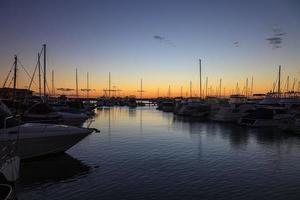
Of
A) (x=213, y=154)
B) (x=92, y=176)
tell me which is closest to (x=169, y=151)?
(x=213, y=154)

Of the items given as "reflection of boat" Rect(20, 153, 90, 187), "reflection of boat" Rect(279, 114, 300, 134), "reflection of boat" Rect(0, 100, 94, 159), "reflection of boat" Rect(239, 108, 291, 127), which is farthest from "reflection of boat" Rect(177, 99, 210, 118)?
"reflection of boat" Rect(20, 153, 90, 187)

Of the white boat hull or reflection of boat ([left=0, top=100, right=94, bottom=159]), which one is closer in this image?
reflection of boat ([left=0, top=100, right=94, bottom=159])

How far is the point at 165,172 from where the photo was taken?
675 inches

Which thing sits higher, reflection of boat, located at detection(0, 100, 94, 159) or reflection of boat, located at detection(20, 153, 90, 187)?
reflection of boat, located at detection(0, 100, 94, 159)

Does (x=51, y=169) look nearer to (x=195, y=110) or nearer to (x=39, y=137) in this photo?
(x=39, y=137)

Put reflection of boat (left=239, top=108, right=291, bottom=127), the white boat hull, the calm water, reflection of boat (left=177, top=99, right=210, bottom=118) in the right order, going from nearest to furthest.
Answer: the calm water → the white boat hull → reflection of boat (left=239, top=108, right=291, bottom=127) → reflection of boat (left=177, top=99, right=210, bottom=118)

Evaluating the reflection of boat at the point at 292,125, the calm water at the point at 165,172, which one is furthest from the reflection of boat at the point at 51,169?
the reflection of boat at the point at 292,125

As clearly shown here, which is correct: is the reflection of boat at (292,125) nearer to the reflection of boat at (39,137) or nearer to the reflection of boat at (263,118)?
the reflection of boat at (263,118)

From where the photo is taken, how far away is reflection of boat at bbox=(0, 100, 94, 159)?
16781 millimetres

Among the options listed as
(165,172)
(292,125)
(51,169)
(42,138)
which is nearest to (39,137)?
(42,138)

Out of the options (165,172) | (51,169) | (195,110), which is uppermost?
(195,110)

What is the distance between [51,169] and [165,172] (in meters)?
6.05

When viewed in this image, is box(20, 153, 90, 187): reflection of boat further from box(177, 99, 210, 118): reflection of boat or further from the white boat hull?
box(177, 99, 210, 118): reflection of boat

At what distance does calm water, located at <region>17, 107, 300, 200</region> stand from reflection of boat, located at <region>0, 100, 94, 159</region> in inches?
27.8
